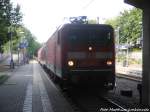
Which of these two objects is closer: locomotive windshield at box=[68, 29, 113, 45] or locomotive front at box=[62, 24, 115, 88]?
locomotive front at box=[62, 24, 115, 88]

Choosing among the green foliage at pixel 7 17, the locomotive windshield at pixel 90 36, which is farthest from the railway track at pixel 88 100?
the green foliage at pixel 7 17

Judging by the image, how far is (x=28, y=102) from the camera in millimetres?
16984

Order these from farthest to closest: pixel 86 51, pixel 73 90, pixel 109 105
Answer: pixel 73 90, pixel 86 51, pixel 109 105

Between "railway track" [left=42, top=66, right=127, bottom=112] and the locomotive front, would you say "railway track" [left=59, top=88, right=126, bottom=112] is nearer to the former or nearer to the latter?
"railway track" [left=42, top=66, right=127, bottom=112]

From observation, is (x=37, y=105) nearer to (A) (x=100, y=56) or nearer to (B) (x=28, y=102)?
(B) (x=28, y=102)

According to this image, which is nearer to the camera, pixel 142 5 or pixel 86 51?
pixel 142 5

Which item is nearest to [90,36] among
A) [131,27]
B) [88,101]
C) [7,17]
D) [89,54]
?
[89,54]

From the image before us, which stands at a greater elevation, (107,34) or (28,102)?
(107,34)

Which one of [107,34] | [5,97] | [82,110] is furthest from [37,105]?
[107,34]

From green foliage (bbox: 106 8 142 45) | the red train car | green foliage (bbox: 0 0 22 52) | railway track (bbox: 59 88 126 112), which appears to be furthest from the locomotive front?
green foliage (bbox: 106 8 142 45)

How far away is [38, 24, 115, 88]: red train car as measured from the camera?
1839cm

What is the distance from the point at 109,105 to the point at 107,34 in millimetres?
4387

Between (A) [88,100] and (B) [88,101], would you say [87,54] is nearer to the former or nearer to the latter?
(A) [88,100]

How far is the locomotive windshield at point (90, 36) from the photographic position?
18.9m
